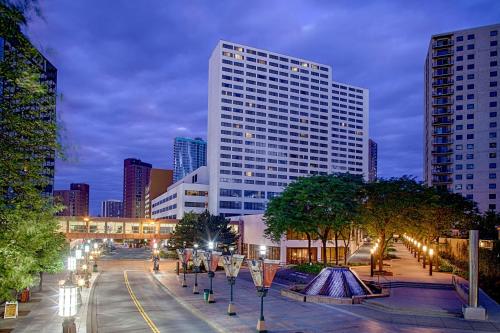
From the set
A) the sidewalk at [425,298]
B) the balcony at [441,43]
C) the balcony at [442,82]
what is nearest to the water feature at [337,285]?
the sidewalk at [425,298]

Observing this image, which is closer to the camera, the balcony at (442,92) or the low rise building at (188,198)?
the balcony at (442,92)

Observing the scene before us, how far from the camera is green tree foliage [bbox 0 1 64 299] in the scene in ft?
53.3

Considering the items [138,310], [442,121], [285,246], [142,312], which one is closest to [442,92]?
[442,121]

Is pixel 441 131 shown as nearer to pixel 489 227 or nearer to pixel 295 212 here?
pixel 489 227

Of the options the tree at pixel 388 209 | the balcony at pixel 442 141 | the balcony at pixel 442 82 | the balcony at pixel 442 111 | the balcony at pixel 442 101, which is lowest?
the tree at pixel 388 209

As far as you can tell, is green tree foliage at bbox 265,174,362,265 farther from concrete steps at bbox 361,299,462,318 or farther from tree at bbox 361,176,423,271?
concrete steps at bbox 361,299,462,318

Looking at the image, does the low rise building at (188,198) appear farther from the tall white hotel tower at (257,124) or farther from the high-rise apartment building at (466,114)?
the high-rise apartment building at (466,114)

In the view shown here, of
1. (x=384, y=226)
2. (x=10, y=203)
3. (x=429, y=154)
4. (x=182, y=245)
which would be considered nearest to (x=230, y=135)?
(x=429, y=154)

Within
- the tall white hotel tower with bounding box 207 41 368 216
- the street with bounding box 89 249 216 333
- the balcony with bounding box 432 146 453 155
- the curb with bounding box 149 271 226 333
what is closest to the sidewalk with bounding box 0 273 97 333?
the street with bounding box 89 249 216 333

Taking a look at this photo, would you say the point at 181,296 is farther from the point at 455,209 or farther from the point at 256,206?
the point at 256,206

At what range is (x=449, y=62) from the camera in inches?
5256

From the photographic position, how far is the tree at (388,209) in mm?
59906

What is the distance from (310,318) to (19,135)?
2355cm

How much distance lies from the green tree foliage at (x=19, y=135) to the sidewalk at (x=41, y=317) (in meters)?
11.5
